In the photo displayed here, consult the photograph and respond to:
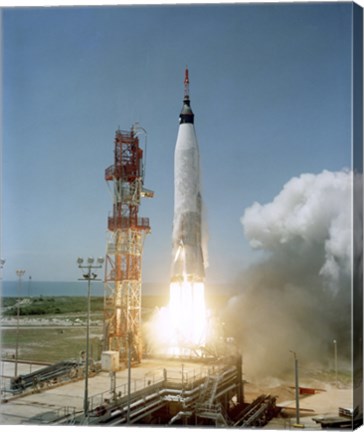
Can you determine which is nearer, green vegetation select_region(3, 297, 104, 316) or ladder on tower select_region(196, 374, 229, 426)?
ladder on tower select_region(196, 374, 229, 426)

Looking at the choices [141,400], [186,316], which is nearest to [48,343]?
[141,400]

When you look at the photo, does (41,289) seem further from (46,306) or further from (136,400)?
(136,400)

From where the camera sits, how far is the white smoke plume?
49.9 feet

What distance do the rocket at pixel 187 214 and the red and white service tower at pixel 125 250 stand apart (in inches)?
40.8

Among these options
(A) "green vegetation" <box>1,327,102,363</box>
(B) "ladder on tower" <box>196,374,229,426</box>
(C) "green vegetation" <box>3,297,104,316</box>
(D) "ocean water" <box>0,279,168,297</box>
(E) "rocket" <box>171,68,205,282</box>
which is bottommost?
(B) "ladder on tower" <box>196,374,229,426</box>

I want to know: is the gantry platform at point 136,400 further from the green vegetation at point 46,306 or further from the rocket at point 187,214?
the rocket at point 187,214

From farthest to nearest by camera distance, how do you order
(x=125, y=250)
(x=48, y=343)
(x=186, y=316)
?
(x=186, y=316), (x=125, y=250), (x=48, y=343)

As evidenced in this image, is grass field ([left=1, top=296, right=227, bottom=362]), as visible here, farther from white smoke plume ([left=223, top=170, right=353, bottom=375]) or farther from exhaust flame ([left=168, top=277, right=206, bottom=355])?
white smoke plume ([left=223, top=170, right=353, bottom=375])

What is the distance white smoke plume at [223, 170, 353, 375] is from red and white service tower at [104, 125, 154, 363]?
10.2 ft

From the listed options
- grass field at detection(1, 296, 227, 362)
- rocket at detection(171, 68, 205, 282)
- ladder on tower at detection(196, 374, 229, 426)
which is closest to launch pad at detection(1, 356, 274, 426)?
ladder on tower at detection(196, 374, 229, 426)

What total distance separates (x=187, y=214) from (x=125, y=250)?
2117mm

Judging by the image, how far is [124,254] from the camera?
Answer: 18.4 metres

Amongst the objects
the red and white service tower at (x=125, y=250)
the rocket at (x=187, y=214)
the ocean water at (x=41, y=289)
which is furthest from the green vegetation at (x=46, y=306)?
the rocket at (x=187, y=214)

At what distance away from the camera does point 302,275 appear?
1639 cm
